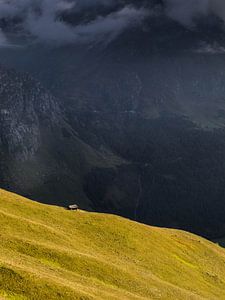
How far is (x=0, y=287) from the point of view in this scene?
60406mm

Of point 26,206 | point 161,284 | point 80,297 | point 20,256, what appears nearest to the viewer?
point 80,297

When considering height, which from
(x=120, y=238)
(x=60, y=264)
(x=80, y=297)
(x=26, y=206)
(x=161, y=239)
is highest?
(x=80, y=297)

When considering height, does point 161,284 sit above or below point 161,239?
above

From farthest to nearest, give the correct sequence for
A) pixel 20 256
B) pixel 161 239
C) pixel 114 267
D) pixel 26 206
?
pixel 161 239 → pixel 26 206 → pixel 114 267 → pixel 20 256

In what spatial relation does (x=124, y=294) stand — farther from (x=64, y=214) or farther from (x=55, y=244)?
(x=64, y=214)

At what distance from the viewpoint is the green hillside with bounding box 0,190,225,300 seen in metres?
65.6

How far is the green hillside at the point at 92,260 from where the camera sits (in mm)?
65625

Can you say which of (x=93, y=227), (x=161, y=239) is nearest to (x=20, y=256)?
(x=93, y=227)

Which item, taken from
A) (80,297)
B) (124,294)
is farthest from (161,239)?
(80,297)

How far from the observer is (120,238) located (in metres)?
114

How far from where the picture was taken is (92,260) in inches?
3383

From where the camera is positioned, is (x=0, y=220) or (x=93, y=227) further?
(x=93, y=227)

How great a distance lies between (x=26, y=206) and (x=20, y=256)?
36901 mm

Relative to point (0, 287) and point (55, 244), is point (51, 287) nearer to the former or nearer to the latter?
point (0, 287)
